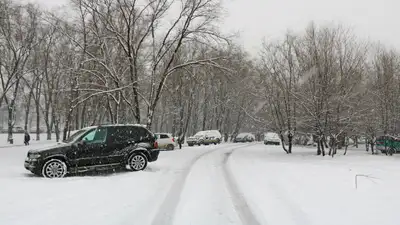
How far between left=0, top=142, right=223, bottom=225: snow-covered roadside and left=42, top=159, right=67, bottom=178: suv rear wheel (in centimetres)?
41

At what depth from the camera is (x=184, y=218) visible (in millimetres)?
6902

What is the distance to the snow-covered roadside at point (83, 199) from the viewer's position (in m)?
6.75

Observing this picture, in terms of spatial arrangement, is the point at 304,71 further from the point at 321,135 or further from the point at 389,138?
the point at 389,138

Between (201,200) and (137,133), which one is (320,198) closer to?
(201,200)

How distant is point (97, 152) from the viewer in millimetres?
12703

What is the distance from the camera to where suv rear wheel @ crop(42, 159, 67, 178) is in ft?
38.7

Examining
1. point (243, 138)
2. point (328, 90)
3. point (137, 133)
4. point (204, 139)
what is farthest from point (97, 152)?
point (243, 138)

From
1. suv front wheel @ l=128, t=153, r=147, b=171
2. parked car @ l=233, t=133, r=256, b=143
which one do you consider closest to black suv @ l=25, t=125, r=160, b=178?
suv front wheel @ l=128, t=153, r=147, b=171

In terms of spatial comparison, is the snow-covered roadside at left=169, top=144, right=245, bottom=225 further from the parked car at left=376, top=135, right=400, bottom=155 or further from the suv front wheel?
the parked car at left=376, top=135, right=400, bottom=155

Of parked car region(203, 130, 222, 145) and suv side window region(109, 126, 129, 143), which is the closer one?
suv side window region(109, 126, 129, 143)

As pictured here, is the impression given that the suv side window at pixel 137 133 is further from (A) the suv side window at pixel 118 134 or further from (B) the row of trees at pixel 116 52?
(B) the row of trees at pixel 116 52

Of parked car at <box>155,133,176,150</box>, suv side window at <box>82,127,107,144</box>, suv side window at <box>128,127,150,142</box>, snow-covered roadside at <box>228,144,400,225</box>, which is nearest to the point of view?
snow-covered roadside at <box>228,144,400,225</box>

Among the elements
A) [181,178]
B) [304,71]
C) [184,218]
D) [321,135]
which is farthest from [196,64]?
[184,218]

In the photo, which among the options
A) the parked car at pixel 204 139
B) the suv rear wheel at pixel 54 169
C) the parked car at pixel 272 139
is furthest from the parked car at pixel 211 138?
the suv rear wheel at pixel 54 169
